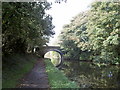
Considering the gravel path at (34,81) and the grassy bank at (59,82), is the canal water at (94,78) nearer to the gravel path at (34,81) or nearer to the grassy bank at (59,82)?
the grassy bank at (59,82)

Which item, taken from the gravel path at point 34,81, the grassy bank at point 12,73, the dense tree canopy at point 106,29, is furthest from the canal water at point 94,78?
the dense tree canopy at point 106,29

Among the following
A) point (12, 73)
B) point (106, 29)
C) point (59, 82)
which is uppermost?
point (106, 29)

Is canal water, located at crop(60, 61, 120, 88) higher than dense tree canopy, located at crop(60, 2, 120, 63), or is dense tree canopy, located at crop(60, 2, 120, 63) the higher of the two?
dense tree canopy, located at crop(60, 2, 120, 63)

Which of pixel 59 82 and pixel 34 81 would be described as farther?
pixel 59 82

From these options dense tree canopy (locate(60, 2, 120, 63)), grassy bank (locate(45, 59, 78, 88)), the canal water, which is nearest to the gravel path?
grassy bank (locate(45, 59, 78, 88))

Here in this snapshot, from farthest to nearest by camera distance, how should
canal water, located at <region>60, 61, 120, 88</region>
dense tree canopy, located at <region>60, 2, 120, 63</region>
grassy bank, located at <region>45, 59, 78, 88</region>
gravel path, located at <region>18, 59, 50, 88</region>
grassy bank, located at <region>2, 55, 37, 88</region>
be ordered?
dense tree canopy, located at <region>60, 2, 120, 63</region>, canal water, located at <region>60, 61, 120, 88</region>, grassy bank, located at <region>45, 59, 78, 88</region>, gravel path, located at <region>18, 59, 50, 88</region>, grassy bank, located at <region>2, 55, 37, 88</region>

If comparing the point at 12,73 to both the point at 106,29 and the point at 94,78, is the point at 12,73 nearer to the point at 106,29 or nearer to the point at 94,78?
the point at 94,78

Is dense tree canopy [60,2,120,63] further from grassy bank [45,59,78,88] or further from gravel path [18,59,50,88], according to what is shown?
gravel path [18,59,50,88]

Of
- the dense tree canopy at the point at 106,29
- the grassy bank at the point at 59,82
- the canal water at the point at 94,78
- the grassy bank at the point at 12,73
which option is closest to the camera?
the grassy bank at the point at 12,73

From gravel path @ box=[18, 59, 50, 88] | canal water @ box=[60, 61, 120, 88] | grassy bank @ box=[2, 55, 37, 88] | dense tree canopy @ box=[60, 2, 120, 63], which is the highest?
dense tree canopy @ box=[60, 2, 120, 63]

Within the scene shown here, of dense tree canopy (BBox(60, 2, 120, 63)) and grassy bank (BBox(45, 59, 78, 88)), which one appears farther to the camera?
dense tree canopy (BBox(60, 2, 120, 63))

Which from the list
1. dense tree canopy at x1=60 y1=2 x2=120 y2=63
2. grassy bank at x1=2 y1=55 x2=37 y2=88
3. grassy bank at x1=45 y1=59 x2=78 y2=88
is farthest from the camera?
dense tree canopy at x1=60 y1=2 x2=120 y2=63

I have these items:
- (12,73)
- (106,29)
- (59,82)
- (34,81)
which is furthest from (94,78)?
(106,29)

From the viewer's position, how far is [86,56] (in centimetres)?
3450
